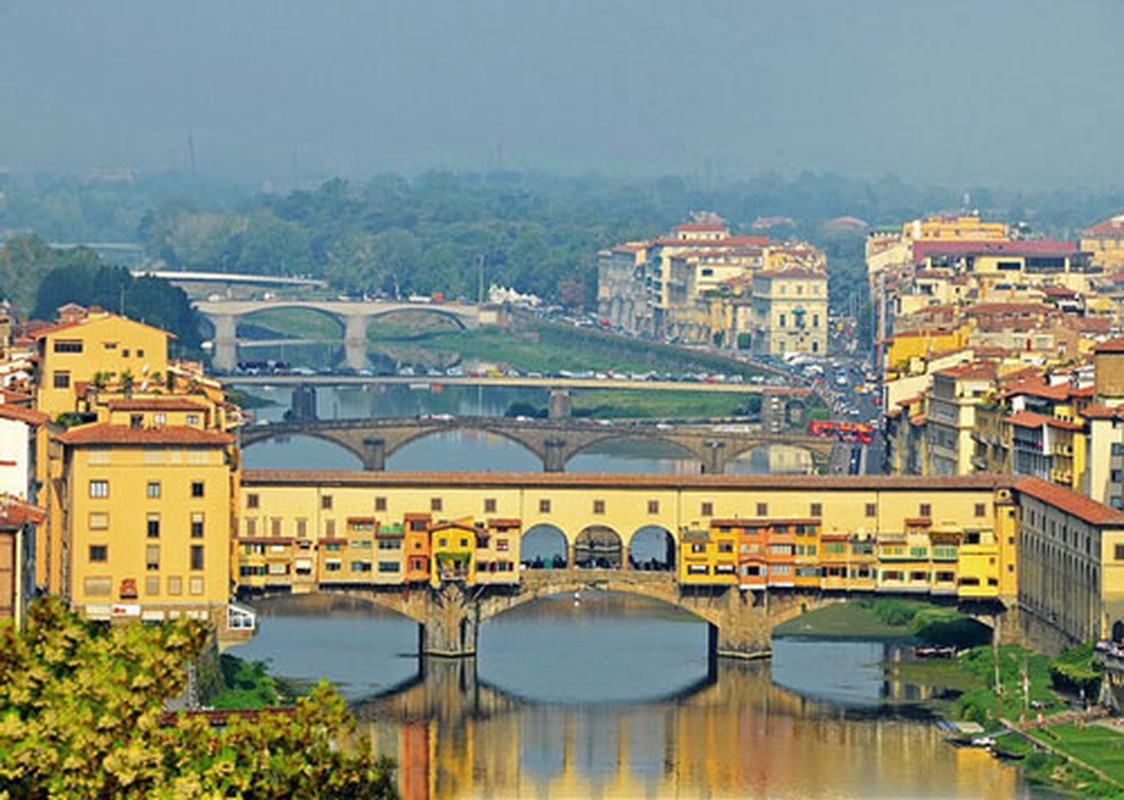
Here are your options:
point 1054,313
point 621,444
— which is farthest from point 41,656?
point 621,444

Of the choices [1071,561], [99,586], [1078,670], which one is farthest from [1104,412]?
[99,586]

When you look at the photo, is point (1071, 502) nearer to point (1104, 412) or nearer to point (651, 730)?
point (1104, 412)

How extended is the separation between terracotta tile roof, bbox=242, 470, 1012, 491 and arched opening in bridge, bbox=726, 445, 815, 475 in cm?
2144

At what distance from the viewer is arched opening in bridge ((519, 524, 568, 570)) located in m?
54.2

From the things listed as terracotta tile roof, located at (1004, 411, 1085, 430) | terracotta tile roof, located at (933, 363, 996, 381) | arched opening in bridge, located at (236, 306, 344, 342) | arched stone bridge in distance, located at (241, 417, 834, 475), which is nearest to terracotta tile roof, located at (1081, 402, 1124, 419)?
terracotta tile roof, located at (1004, 411, 1085, 430)

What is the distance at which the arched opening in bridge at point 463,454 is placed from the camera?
3076 inches

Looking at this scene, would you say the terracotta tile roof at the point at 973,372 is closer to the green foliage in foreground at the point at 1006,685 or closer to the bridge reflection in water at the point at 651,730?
the bridge reflection in water at the point at 651,730

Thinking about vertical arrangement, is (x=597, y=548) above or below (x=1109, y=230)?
below

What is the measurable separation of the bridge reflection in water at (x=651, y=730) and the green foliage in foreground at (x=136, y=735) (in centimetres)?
1440

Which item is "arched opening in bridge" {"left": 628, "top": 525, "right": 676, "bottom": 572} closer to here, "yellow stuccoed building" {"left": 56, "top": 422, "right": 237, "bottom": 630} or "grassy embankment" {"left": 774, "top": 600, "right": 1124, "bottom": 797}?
"grassy embankment" {"left": 774, "top": 600, "right": 1124, "bottom": 797}

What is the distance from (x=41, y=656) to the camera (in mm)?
25859

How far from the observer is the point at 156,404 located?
49.8 meters

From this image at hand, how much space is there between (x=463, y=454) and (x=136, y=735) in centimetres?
5673

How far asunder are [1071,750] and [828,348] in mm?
69733
